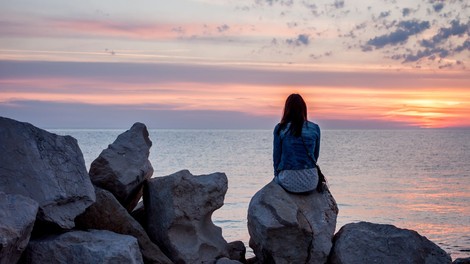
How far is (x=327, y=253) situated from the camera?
40.4 feet

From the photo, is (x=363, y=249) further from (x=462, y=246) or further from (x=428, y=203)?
(x=428, y=203)

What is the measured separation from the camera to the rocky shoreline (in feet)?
33.8

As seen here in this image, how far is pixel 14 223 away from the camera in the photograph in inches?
357

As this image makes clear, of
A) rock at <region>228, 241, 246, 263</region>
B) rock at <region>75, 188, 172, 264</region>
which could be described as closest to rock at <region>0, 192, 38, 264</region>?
rock at <region>75, 188, 172, 264</region>

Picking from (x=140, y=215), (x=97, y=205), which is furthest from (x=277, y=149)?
(x=97, y=205)

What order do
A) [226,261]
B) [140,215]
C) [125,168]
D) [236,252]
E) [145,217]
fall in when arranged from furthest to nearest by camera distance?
1. [236,252]
2. [140,215]
3. [145,217]
4. [125,168]
5. [226,261]

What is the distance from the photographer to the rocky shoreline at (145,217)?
1030cm

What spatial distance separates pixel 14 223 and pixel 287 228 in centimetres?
481

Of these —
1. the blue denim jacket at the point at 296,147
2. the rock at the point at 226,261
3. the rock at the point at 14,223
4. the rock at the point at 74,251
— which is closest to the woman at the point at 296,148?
the blue denim jacket at the point at 296,147

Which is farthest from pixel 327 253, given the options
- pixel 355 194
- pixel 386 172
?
pixel 386 172

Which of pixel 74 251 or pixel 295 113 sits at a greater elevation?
pixel 295 113

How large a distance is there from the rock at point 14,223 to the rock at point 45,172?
670 millimetres

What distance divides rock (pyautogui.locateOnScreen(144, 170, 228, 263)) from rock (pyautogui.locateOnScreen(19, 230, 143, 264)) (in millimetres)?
2169

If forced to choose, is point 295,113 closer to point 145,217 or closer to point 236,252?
point 236,252
